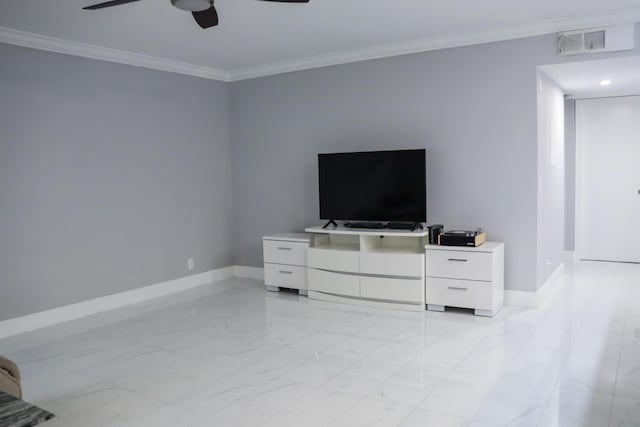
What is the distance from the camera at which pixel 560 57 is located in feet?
14.5

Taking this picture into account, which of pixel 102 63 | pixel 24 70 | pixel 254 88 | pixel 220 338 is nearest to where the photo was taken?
pixel 220 338

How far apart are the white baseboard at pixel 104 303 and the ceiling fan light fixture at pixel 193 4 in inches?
118

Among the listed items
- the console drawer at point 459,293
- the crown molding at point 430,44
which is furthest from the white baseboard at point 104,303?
the console drawer at point 459,293

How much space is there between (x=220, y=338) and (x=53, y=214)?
6.27 ft

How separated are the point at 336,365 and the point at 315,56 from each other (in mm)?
3339

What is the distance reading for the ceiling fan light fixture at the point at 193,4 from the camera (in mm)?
2896

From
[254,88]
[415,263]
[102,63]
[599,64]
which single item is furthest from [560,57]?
[102,63]

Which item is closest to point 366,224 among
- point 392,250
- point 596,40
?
point 392,250

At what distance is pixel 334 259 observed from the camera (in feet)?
16.5

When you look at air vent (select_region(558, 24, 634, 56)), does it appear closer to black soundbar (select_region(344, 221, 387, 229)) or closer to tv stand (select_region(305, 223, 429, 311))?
tv stand (select_region(305, 223, 429, 311))

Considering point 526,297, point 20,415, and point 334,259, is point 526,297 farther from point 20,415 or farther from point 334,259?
point 20,415

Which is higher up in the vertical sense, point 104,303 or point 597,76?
point 597,76

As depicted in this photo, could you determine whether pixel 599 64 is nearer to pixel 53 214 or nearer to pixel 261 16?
pixel 261 16

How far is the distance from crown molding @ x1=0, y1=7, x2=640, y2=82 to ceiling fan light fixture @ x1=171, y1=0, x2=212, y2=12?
6.97 ft
